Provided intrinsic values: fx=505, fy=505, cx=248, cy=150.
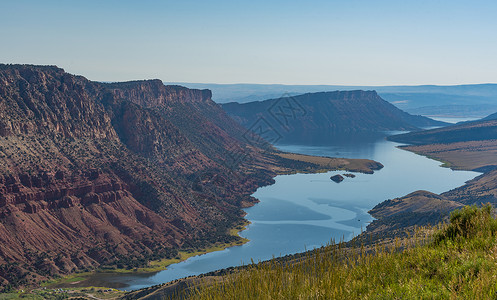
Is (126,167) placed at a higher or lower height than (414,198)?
higher

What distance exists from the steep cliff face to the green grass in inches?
2900

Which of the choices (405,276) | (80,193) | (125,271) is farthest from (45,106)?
(405,276)

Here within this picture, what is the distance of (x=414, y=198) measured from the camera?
5281 inches

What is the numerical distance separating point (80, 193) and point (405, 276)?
3781 inches

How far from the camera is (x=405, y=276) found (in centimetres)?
1598

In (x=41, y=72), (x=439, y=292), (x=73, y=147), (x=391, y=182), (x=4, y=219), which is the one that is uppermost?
(x=41, y=72)

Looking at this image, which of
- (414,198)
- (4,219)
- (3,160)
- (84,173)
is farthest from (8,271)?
(414,198)

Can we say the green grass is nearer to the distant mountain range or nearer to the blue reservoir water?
the blue reservoir water

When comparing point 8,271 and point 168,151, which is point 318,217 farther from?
point 8,271

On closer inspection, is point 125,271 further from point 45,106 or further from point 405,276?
point 405,276

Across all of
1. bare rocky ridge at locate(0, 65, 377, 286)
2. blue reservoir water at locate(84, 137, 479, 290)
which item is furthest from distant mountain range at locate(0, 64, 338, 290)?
blue reservoir water at locate(84, 137, 479, 290)

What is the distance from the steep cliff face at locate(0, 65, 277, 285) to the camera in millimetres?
89312

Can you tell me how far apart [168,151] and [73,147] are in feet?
168

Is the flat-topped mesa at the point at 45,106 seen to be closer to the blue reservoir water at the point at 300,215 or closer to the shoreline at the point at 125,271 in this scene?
the shoreline at the point at 125,271
